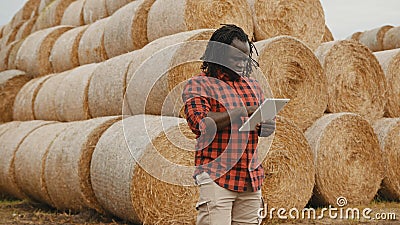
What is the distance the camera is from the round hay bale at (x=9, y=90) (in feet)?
24.5

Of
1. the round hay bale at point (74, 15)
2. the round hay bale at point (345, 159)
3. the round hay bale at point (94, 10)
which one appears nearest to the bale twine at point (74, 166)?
the round hay bale at point (345, 159)

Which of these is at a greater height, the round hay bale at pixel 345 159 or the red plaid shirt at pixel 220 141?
the red plaid shirt at pixel 220 141

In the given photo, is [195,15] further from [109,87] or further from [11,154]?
[11,154]

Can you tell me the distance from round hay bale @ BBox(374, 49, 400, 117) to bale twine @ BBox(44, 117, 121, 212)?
9.35ft

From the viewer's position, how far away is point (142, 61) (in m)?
5.08

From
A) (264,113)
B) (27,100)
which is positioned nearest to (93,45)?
(27,100)

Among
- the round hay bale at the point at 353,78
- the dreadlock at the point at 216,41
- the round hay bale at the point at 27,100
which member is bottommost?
the round hay bale at the point at 27,100

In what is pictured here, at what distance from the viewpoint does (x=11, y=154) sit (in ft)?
20.4

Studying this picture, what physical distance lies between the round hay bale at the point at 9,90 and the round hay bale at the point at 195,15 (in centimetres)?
276

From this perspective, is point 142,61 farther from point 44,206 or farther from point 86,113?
point 44,206

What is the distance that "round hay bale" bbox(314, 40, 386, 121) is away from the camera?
550 cm

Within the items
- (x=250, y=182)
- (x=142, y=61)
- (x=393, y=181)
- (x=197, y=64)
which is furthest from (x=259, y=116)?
(x=393, y=181)

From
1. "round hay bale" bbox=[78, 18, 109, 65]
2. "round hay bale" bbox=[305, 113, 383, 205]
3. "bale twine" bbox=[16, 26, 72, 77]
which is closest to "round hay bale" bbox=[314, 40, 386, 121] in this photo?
"round hay bale" bbox=[305, 113, 383, 205]

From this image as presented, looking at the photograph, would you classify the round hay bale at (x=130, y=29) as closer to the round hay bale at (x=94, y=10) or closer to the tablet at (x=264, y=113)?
the round hay bale at (x=94, y=10)
